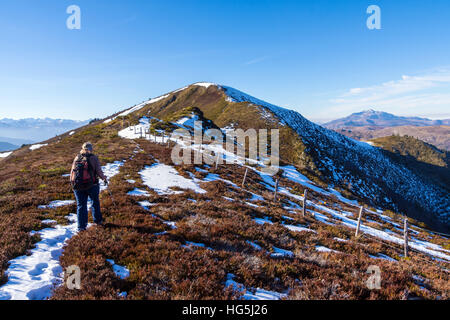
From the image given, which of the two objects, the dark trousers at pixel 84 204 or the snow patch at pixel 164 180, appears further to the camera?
the snow patch at pixel 164 180

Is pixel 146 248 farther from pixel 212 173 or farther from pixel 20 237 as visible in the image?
pixel 212 173

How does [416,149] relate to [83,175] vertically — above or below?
below

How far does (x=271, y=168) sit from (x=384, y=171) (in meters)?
57.5

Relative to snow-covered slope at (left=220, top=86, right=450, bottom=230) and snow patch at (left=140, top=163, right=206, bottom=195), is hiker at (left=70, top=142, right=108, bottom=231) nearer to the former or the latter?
snow patch at (left=140, top=163, right=206, bottom=195)

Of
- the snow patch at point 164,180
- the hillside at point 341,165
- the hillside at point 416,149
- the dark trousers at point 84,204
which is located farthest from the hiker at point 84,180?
the hillside at point 416,149

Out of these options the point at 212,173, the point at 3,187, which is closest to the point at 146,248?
the point at 3,187

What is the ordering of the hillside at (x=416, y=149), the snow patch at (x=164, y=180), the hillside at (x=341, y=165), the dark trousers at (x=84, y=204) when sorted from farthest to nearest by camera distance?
the hillside at (x=416, y=149) → the hillside at (x=341, y=165) → the snow patch at (x=164, y=180) → the dark trousers at (x=84, y=204)

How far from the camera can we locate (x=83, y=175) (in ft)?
21.8

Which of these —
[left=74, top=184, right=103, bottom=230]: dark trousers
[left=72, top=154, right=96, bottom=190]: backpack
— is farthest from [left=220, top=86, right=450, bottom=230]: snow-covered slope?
[left=72, top=154, right=96, bottom=190]: backpack

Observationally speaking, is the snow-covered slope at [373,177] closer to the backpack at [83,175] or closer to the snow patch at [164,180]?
the snow patch at [164,180]

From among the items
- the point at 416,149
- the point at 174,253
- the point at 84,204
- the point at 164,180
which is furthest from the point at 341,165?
the point at 416,149

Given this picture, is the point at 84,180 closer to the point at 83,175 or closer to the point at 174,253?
the point at 83,175

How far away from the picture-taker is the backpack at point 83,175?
6598 millimetres

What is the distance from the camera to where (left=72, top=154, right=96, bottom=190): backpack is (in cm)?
660
